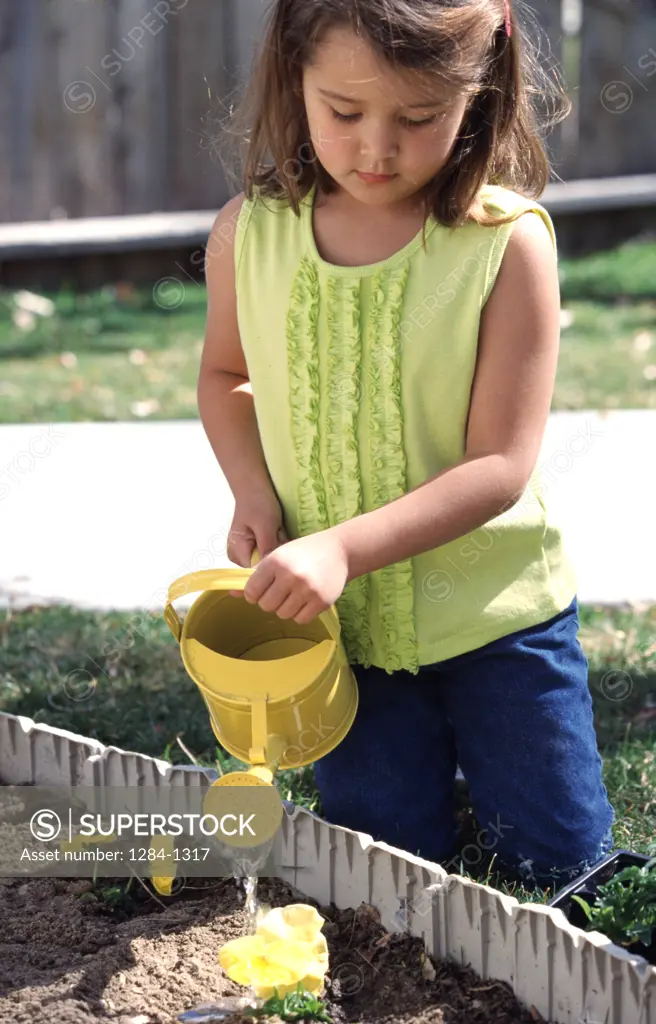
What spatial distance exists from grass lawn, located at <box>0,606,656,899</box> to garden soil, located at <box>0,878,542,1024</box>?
1.28ft

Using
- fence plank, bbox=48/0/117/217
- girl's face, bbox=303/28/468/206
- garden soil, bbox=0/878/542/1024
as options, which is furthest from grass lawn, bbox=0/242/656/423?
girl's face, bbox=303/28/468/206

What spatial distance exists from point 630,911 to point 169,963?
669 millimetres

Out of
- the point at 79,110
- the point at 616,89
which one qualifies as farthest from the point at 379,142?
the point at 616,89

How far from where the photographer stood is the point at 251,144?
7.38ft

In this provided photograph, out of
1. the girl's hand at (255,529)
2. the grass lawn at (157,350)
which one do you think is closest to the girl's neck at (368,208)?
the girl's hand at (255,529)

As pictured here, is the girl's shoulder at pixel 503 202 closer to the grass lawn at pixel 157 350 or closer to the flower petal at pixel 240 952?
the flower petal at pixel 240 952

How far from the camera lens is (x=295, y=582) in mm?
1881

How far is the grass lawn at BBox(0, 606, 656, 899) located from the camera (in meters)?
2.69

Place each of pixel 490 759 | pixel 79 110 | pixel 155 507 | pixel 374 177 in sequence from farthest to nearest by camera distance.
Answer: pixel 79 110
pixel 155 507
pixel 490 759
pixel 374 177

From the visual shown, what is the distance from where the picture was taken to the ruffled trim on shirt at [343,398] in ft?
7.23

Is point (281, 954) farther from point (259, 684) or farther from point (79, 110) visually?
point (79, 110)

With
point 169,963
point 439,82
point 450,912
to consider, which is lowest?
point 169,963

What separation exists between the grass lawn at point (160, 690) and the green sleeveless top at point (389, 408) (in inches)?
18.3

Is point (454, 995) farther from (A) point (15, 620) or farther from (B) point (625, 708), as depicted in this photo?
(A) point (15, 620)
